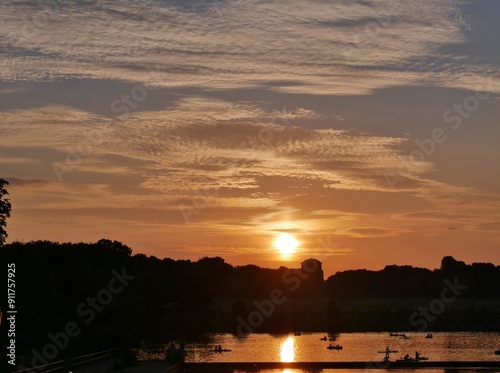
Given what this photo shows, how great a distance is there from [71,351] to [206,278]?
91.9 metres

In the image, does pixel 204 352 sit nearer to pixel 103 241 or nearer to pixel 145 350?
pixel 145 350

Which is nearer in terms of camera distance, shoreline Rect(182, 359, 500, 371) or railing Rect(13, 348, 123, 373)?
railing Rect(13, 348, 123, 373)

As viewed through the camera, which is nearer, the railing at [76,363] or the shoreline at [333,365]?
the railing at [76,363]

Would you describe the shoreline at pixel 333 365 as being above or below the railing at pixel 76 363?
above

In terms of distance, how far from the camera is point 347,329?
182m

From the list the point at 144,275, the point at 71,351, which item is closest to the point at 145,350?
the point at 71,351

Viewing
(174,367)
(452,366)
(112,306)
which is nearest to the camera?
(174,367)

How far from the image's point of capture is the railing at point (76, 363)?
127ft

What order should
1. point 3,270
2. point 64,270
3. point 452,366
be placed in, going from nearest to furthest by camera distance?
1. point 452,366
2. point 3,270
3. point 64,270

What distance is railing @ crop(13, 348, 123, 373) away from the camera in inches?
1523

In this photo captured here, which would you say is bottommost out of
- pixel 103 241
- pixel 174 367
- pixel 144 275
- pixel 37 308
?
pixel 174 367

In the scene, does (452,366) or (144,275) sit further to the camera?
(144,275)

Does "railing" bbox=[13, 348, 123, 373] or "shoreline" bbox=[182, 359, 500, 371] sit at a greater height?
"shoreline" bbox=[182, 359, 500, 371]

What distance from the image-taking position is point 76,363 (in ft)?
144
